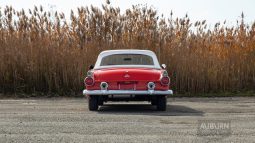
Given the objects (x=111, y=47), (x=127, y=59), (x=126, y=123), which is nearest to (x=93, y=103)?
(x=127, y=59)

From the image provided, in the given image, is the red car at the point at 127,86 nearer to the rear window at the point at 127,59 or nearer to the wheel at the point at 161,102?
the wheel at the point at 161,102

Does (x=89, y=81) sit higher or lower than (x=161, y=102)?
higher

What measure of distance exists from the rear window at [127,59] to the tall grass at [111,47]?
13.9 ft

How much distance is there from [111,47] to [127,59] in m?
5.42

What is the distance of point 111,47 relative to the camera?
20406 millimetres

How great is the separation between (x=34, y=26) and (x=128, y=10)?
3.30 metres

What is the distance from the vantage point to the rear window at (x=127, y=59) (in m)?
15.0

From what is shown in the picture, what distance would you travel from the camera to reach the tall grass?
19.5 meters

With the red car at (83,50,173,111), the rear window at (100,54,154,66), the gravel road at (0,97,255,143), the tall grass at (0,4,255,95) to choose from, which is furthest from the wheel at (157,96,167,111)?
the tall grass at (0,4,255,95)

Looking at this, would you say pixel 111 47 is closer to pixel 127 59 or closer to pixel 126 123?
pixel 127 59

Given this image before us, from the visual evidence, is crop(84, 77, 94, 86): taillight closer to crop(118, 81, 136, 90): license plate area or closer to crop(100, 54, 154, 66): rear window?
crop(118, 81, 136, 90): license plate area

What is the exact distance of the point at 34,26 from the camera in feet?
70.2

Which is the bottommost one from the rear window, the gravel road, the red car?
the gravel road

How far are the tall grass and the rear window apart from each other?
167 inches
